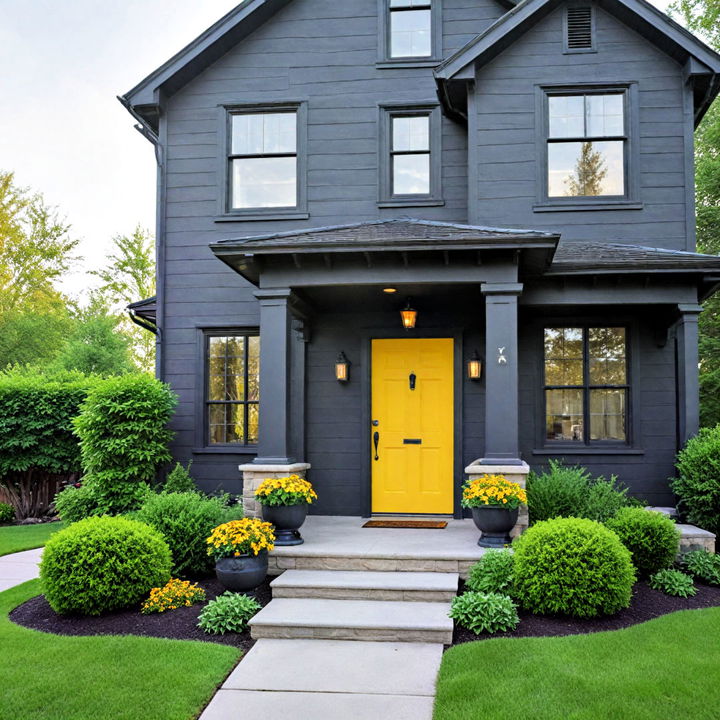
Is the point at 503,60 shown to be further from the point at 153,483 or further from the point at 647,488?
the point at 153,483

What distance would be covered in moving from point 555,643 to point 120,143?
24981mm

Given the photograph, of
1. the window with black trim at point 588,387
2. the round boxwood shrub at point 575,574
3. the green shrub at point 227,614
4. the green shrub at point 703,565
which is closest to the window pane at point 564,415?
the window with black trim at point 588,387

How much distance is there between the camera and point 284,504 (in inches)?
265

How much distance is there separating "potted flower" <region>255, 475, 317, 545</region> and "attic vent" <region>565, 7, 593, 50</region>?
640 cm

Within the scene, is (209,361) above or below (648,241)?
below

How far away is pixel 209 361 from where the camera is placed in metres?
9.46

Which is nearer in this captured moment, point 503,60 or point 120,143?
point 503,60

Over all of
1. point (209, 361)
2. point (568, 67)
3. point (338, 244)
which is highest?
point (568, 67)

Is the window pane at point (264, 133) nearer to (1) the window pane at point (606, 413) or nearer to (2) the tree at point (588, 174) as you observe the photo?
(2) the tree at point (588, 174)

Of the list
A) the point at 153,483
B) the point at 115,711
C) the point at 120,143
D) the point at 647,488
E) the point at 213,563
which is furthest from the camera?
the point at 120,143

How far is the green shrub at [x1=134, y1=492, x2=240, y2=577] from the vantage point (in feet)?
22.3

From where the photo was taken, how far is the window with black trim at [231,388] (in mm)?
9352

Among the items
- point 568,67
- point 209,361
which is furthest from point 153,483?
point 568,67

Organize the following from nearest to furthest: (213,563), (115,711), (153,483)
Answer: (115,711)
(213,563)
(153,483)
